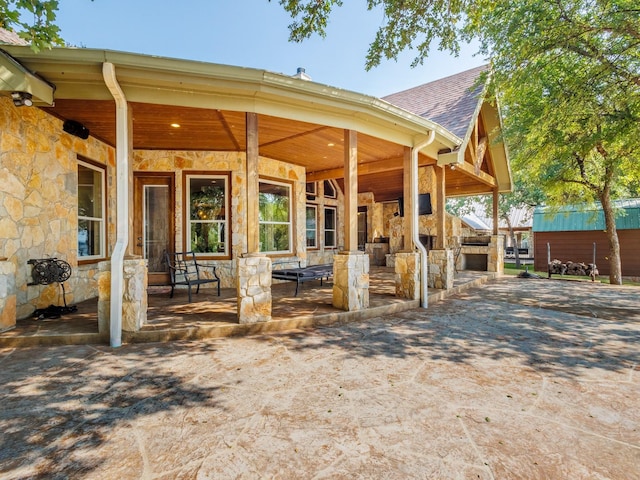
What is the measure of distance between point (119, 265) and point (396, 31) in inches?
229

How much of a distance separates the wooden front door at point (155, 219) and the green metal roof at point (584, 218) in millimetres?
11628

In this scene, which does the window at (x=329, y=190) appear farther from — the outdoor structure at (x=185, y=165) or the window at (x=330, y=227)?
the outdoor structure at (x=185, y=165)

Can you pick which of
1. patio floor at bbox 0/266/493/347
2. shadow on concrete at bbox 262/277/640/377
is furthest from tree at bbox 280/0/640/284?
patio floor at bbox 0/266/493/347

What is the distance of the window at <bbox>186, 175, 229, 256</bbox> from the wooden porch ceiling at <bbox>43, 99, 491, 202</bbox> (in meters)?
0.69

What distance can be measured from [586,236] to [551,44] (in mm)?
11612

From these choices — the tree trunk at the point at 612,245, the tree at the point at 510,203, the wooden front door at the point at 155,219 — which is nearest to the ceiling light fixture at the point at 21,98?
the wooden front door at the point at 155,219

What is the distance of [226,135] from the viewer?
544 cm

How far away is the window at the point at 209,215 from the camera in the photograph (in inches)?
253

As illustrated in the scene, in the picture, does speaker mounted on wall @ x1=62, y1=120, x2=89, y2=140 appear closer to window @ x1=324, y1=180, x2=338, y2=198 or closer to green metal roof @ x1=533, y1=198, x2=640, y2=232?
window @ x1=324, y1=180, x2=338, y2=198

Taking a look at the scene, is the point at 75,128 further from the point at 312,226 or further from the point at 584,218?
the point at 584,218

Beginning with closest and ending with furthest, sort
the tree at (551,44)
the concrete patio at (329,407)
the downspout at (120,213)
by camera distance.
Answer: the concrete patio at (329,407) < the downspout at (120,213) < the tree at (551,44)

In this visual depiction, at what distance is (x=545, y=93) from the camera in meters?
7.97

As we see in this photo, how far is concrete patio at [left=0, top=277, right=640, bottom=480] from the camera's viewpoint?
1.62 m

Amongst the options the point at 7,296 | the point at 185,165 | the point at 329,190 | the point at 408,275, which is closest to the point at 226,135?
the point at 185,165
